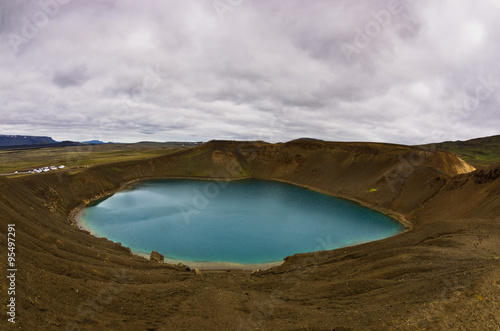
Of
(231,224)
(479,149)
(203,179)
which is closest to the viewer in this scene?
(231,224)

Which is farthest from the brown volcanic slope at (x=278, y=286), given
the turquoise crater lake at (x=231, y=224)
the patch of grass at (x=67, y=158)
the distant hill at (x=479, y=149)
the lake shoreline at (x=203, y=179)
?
the distant hill at (x=479, y=149)

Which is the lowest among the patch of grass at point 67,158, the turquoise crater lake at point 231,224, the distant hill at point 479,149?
the turquoise crater lake at point 231,224

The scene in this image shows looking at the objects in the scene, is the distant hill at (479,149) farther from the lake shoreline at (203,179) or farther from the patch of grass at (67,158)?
the patch of grass at (67,158)

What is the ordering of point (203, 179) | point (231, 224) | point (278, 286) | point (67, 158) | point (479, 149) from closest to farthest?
point (278, 286), point (231, 224), point (203, 179), point (67, 158), point (479, 149)

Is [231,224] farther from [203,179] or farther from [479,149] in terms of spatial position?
[479,149]

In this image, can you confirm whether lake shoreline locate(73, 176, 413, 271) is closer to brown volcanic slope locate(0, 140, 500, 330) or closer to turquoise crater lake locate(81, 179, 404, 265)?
turquoise crater lake locate(81, 179, 404, 265)

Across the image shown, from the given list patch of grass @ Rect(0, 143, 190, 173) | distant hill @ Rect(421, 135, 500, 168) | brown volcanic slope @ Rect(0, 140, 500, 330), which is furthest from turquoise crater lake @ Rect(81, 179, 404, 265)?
distant hill @ Rect(421, 135, 500, 168)

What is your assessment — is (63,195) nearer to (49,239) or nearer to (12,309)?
(49,239)

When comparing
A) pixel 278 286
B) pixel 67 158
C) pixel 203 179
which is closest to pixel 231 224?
pixel 278 286

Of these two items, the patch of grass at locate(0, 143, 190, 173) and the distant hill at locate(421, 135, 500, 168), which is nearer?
the patch of grass at locate(0, 143, 190, 173)

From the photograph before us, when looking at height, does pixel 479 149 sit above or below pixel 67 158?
above
